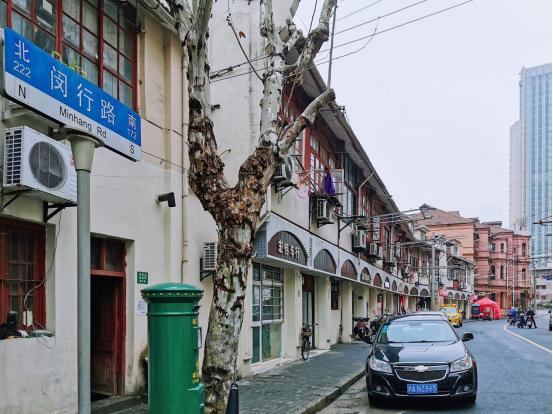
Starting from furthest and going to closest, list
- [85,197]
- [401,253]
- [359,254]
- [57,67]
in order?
[401,253]
[359,254]
[57,67]
[85,197]

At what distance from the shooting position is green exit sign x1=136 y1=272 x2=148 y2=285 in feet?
31.2

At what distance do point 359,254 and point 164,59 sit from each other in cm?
1861

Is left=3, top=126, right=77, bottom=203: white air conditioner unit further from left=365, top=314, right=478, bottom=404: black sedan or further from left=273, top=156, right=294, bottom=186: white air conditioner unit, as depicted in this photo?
left=273, top=156, right=294, bottom=186: white air conditioner unit

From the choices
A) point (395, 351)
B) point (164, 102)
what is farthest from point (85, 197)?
point (395, 351)

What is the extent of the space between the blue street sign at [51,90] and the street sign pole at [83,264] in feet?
2.68

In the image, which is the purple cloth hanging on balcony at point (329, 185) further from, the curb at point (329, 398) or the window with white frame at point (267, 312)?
the curb at point (329, 398)

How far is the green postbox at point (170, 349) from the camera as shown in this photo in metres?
5.41

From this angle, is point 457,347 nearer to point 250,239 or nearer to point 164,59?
point 250,239

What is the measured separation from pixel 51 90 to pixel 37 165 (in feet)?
4.57

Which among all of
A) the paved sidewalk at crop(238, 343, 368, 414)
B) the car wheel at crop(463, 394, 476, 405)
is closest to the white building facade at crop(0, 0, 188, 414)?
the paved sidewalk at crop(238, 343, 368, 414)

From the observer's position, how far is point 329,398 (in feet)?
35.1

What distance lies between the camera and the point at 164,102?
1058 cm

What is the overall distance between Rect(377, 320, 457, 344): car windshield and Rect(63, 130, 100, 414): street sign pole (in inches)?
309

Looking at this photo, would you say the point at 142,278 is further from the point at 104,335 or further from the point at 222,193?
the point at 222,193
